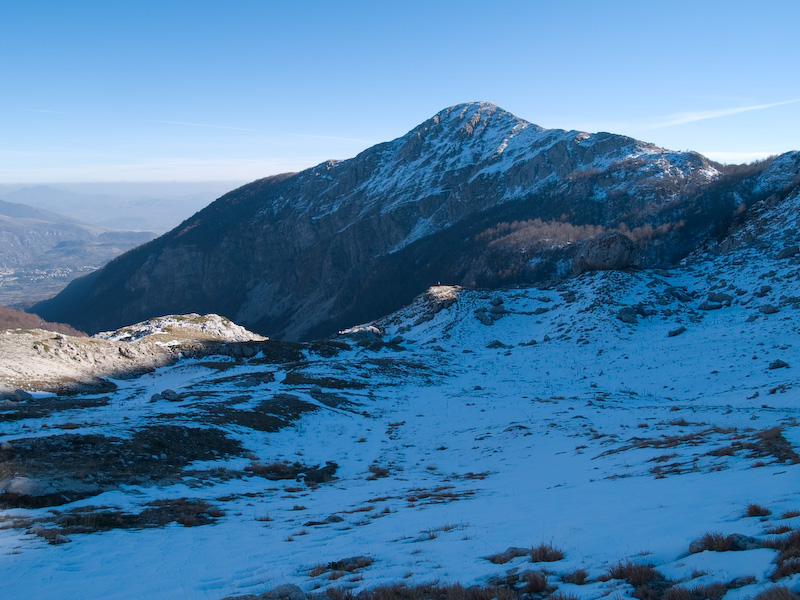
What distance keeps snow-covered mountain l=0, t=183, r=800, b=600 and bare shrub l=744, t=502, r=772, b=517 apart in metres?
0.04

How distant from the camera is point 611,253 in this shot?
205 ft

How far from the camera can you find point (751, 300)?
46281mm

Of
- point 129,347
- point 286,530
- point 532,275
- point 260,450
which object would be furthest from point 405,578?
point 532,275

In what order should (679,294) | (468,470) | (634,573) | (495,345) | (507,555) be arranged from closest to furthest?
(634,573)
(507,555)
(468,470)
(495,345)
(679,294)

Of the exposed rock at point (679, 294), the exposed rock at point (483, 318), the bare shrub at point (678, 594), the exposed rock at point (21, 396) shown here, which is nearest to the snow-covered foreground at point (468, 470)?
the bare shrub at point (678, 594)

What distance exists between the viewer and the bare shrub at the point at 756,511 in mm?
7147

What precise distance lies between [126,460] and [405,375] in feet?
90.5

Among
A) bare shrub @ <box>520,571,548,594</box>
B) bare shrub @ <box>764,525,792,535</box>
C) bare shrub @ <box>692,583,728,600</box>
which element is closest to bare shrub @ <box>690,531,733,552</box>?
bare shrub @ <box>764,525,792,535</box>

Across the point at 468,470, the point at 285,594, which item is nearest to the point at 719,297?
the point at 468,470

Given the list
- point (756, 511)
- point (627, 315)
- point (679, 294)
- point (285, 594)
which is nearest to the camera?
point (285, 594)

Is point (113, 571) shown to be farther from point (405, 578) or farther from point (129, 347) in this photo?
point (129, 347)

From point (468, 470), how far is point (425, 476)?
1711 millimetres

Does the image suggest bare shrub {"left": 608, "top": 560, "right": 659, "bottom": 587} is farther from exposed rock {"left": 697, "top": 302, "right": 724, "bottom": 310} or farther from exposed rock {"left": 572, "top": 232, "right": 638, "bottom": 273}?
exposed rock {"left": 572, "top": 232, "right": 638, "bottom": 273}

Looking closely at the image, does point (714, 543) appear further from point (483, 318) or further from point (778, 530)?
point (483, 318)
